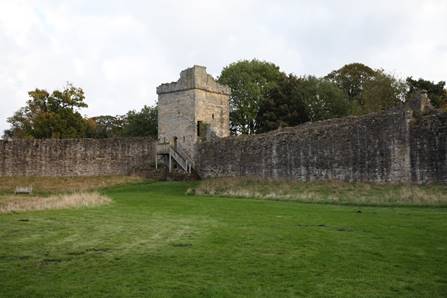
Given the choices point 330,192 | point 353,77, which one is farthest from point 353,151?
point 353,77

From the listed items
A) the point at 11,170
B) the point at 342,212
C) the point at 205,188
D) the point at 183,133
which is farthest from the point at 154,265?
the point at 11,170

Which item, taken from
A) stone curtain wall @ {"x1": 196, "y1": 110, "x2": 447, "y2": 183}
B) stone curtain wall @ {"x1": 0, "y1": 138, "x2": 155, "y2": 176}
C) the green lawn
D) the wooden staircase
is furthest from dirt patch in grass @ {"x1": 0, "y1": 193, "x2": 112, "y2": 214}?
stone curtain wall @ {"x1": 0, "y1": 138, "x2": 155, "y2": 176}

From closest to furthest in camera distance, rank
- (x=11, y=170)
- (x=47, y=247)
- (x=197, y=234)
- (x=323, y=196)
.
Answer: (x=47, y=247) < (x=197, y=234) < (x=323, y=196) < (x=11, y=170)

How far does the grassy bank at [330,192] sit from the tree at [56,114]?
79.4 ft

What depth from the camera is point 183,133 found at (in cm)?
3488

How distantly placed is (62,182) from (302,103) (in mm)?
20759

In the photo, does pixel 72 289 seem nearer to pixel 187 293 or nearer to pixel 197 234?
pixel 187 293

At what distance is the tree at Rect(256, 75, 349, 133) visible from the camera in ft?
144

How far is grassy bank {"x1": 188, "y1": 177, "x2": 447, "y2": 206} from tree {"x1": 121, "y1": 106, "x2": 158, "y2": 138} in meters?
26.5

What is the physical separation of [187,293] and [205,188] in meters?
19.6

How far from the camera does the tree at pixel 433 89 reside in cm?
3853

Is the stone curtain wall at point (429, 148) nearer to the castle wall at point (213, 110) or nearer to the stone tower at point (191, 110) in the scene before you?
the stone tower at point (191, 110)

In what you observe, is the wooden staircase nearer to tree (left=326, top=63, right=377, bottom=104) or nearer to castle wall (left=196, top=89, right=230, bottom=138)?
castle wall (left=196, top=89, right=230, bottom=138)

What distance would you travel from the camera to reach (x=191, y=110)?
34.4 metres
